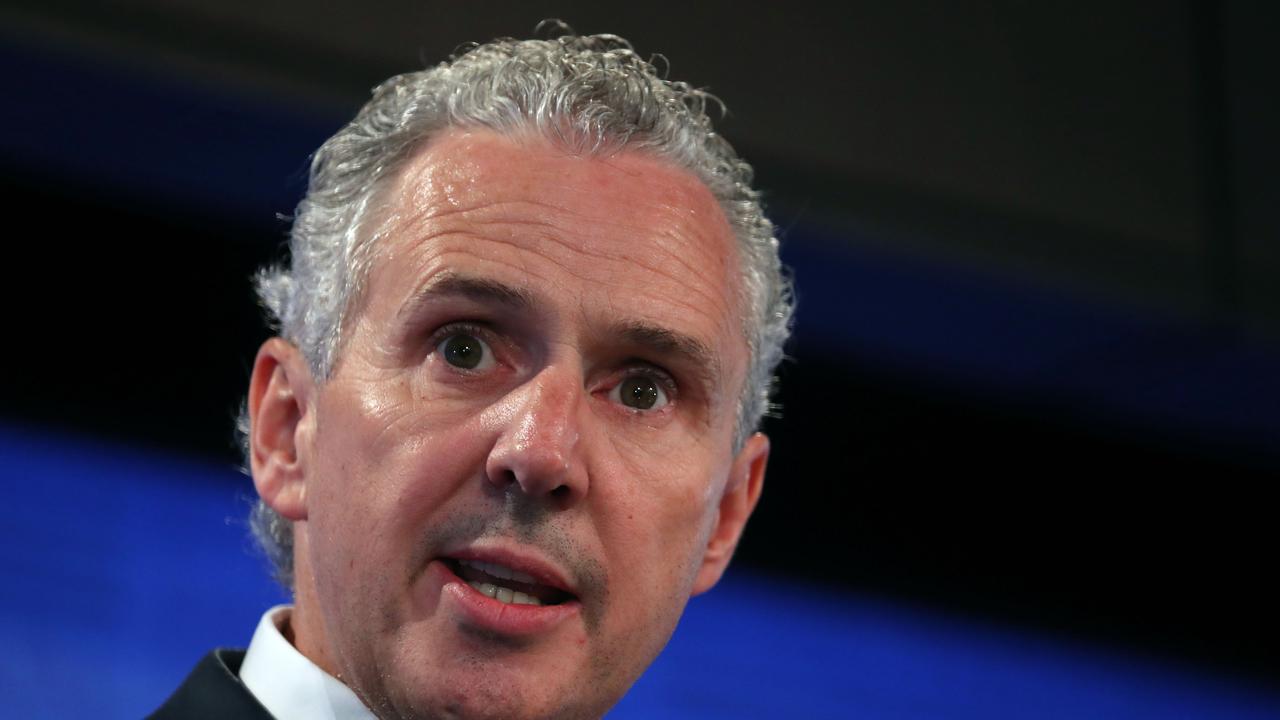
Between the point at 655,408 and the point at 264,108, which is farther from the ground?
the point at 264,108

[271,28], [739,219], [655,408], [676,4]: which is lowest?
[655,408]

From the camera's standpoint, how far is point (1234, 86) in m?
3.30

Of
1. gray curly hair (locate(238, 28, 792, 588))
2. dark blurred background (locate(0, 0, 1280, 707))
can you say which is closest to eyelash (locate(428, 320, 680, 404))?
gray curly hair (locate(238, 28, 792, 588))

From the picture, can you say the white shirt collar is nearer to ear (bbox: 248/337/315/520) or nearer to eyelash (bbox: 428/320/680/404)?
ear (bbox: 248/337/315/520)

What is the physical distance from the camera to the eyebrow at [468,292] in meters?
1.50

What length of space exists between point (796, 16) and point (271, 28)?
1.10 meters

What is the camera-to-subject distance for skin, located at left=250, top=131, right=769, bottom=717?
1403mm

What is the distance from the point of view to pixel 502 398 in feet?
4.80

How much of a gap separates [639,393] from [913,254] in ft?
4.80

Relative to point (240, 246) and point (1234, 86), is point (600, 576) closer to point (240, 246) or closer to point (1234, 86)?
point (240, 246)

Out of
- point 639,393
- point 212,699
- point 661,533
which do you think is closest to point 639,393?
point 639,393

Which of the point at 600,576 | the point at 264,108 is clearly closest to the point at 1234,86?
the point at 264,108

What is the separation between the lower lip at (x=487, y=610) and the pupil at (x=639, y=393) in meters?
0.26

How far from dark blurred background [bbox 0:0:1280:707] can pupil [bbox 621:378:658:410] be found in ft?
3.84
